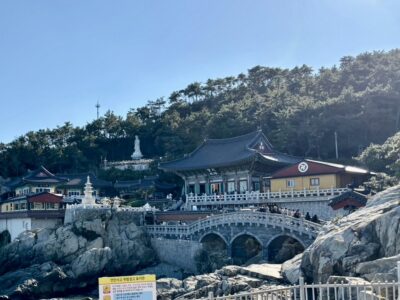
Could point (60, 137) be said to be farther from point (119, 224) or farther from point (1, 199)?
point (119, 224)

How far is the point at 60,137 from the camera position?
9238cm

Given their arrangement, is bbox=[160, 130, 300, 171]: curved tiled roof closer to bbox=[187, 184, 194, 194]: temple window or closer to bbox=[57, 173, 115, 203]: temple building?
bbox=[187, 184, 194, 194]: temple window

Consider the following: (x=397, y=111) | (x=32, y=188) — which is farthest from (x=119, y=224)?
(x=397, y=111)

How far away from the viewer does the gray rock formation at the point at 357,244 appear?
26.2 m

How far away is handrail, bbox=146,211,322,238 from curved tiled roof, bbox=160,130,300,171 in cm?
997

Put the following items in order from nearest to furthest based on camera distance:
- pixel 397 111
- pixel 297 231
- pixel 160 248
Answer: pixel 297 231 < pixel 160 248 < pixel 397 111

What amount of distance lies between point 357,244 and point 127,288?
57.8 feet

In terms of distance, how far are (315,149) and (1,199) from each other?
1548 inches

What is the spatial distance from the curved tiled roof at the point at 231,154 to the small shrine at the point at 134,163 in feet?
73.2

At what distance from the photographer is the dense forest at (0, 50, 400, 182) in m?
68.4

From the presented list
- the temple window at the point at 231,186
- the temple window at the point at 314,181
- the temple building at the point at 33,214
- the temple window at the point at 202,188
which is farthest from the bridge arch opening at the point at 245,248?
the temple building at the point at 33,214

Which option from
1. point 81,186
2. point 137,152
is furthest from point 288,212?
point 137,152

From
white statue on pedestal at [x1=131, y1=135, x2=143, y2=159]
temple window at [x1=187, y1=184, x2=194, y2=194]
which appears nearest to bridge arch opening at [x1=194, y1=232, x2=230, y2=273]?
temple window at [x1=187, y1=184, x2=194, y2=194]

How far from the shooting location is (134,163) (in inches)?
3511
